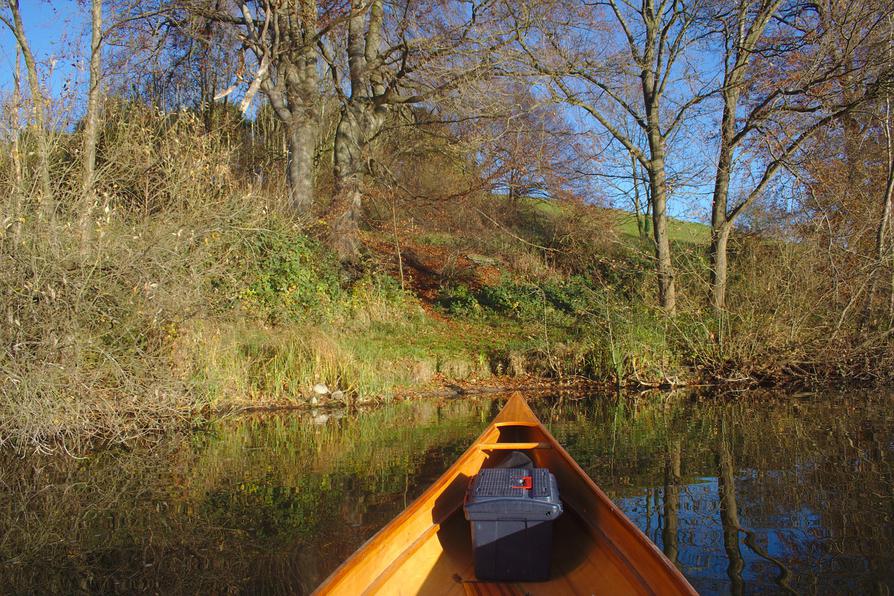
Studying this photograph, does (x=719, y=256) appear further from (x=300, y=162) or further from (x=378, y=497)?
(x=378, y=497)

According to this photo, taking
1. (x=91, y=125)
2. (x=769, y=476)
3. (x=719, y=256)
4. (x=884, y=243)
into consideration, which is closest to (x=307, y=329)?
(x=91, y=125)

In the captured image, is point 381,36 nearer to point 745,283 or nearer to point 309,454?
point 745,283

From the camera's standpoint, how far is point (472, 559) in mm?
4289

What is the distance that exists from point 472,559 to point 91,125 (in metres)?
8.69

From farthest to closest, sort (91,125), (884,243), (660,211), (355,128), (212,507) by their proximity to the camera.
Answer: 1. (355,128)
2. (660,211)
3. (884,243)
4. (91,125)
5. (212,507)

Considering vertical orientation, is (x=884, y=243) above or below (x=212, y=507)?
above

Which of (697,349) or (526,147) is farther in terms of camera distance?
(526,147)

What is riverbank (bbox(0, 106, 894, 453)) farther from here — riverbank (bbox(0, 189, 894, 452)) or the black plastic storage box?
the black plastic storage box

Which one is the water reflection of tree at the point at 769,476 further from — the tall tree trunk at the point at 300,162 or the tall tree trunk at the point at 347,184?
the tall tree trunk at the point at 300,162

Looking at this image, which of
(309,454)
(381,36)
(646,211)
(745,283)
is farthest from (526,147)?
(309,454)

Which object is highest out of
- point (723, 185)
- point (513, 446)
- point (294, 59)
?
point (294, 59)

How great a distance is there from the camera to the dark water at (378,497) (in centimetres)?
480

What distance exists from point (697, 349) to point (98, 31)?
1084 centimetres

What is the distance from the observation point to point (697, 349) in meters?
12.6
